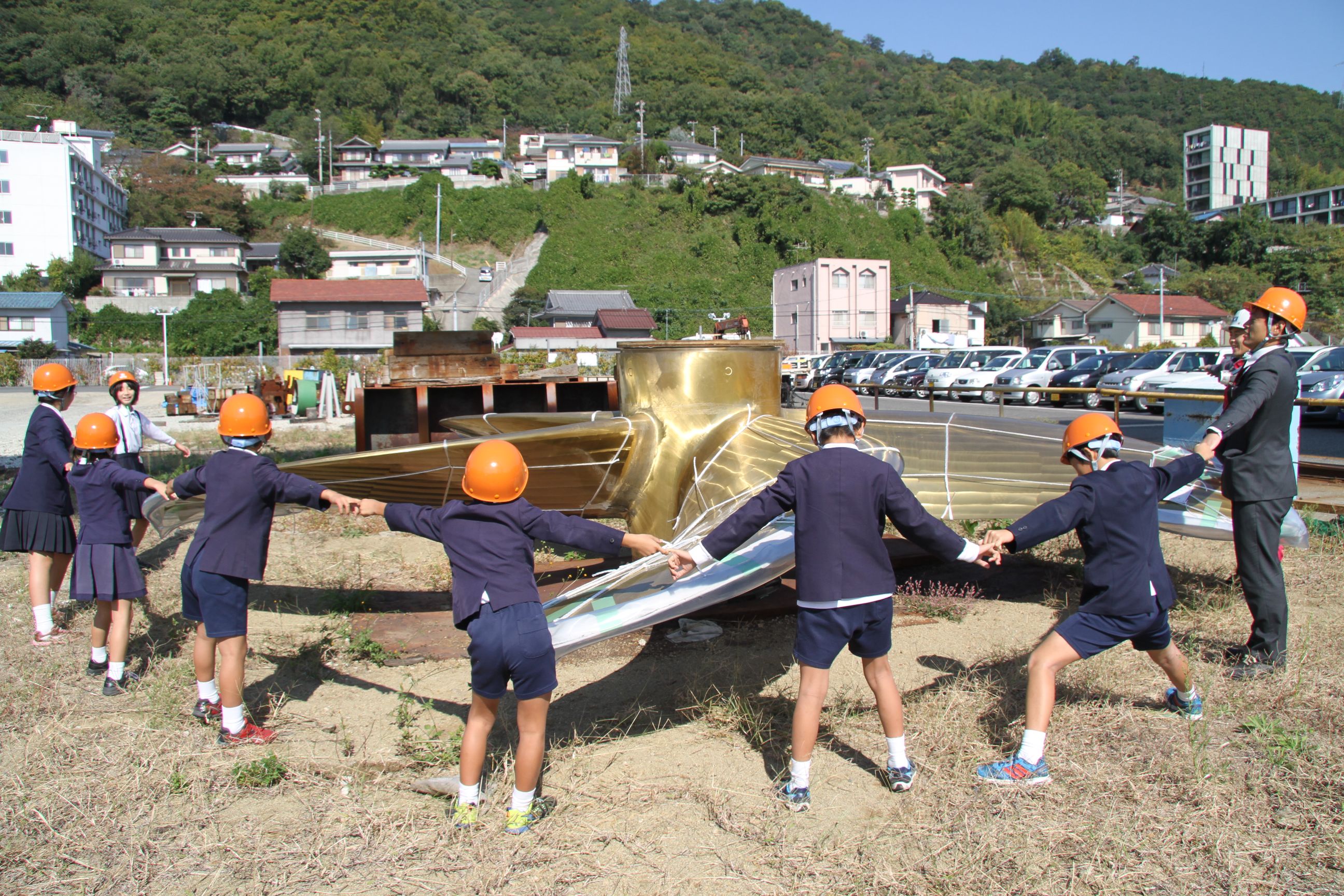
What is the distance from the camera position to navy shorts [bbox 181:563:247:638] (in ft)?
13.3

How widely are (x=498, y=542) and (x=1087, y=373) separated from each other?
26056mm

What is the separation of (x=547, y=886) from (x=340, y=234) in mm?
83809

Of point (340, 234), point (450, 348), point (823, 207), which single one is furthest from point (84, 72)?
point (450, 348)

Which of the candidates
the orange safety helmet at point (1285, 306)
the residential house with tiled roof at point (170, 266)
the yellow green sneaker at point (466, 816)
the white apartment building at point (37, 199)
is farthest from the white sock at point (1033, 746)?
the white apartment building at point (37, 199)

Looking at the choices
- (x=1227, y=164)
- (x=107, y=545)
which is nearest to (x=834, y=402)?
(x=107, y=545)

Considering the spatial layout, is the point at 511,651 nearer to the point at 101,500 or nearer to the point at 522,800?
the point at 522,800

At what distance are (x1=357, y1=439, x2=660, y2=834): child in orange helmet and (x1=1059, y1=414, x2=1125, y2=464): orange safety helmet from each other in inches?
77.8

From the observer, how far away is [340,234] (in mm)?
78562

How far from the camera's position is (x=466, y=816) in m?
3.30

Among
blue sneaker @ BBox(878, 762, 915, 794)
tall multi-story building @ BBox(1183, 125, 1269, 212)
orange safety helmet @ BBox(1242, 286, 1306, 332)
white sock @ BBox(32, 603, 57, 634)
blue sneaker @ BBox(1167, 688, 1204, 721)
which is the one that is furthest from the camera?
tall multi-story building @ BBox(1183, 125, 1269, 212)

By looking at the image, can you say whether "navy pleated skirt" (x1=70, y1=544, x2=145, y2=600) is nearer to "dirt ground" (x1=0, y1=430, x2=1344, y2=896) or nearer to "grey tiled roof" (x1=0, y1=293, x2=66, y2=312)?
"dirt ground" (x1=0, y1=430, x2=1344, y2=896)

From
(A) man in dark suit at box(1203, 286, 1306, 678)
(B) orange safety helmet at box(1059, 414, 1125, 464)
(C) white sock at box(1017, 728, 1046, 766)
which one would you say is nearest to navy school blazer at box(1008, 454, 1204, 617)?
(B) orange safety helmet at box(1059, 414, 1125, 464)

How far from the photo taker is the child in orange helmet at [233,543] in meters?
4.07

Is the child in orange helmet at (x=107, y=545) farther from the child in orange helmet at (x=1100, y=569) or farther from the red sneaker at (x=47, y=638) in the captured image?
the child in orange helmet at (x=1100, y=569)
